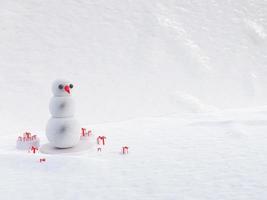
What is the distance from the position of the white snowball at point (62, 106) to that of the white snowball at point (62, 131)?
2 cm

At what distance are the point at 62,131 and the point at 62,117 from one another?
60mm

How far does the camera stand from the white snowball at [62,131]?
4.92 feet

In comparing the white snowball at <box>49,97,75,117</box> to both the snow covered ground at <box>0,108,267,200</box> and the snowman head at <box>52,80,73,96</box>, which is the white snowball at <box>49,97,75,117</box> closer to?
the snowman head at <box>52,80,73,96</box>

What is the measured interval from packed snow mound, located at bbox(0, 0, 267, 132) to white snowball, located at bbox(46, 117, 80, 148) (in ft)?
2.23

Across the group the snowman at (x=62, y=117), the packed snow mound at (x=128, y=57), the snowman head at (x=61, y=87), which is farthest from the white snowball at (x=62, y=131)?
the packed snow mound at (x=128, y=57)

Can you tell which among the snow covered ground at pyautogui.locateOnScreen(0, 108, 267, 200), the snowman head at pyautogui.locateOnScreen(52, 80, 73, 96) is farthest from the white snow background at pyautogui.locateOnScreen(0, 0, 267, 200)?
the snowman head at pyautogui.locateOnScreen(52, 80, 73, 96)

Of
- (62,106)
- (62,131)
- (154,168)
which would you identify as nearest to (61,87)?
(62,106)

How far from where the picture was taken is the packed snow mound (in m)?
2.34

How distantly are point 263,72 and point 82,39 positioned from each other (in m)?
1.50

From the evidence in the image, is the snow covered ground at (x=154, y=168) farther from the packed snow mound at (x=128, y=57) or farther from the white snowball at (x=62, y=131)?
the packed snow mound at (x=128, y=57)

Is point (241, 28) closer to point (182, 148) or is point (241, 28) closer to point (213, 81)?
point (213, 81)

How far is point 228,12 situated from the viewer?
3.25 meters

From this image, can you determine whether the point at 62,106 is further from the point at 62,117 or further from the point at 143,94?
the point at 143,94

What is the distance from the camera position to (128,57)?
8.76 feet
